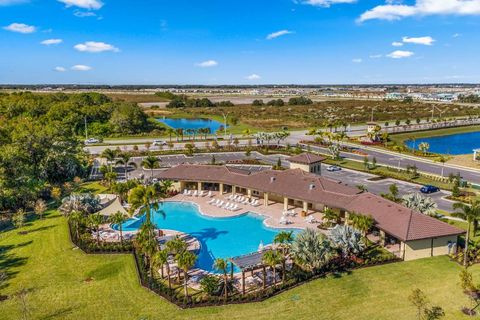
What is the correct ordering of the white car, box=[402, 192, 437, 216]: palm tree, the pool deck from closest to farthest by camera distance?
box=[402, 192, 437, 216]: palm tree
the pool deck
the white car

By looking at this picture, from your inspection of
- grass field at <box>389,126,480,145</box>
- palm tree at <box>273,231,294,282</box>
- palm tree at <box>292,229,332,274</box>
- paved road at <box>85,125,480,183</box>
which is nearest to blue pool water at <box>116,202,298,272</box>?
palm tree at <box>273,231,294,282</box>

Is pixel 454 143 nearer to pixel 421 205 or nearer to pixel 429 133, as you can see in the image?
pixel 429 133

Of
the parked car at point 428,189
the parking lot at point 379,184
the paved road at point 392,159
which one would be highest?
the paved road at point 392,159

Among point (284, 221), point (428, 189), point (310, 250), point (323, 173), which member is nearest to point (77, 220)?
point (284, 221)

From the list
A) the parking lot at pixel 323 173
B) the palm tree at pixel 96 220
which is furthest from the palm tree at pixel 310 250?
the parking lot at pixel 323 173

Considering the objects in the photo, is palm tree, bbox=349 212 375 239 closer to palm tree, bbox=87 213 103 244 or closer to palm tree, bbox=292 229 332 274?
palm tree, bbox=292 229 332 274

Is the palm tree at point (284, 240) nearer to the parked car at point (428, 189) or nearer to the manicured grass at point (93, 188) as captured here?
the parked car at point (428, 189)
